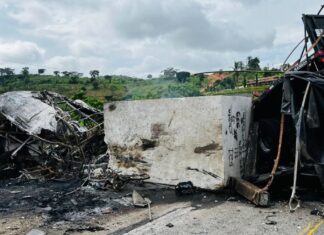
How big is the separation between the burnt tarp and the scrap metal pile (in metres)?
4.53

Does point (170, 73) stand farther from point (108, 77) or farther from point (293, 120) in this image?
point (108, 77)

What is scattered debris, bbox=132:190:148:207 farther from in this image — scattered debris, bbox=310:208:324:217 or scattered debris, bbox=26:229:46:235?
scattered debris, bbox=310:208:324:217

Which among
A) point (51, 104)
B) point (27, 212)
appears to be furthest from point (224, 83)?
point (27, 212)

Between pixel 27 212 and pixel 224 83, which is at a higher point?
pixel 224 83

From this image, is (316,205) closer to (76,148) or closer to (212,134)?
(212,134)

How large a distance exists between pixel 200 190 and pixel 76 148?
412 cm

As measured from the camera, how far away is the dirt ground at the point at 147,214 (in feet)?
18.5

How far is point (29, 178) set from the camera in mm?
9883

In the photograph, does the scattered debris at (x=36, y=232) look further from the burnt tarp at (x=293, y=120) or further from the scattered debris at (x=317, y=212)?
the burnt tarp at (x=293, y=120)

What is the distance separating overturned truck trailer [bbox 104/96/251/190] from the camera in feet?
24.9

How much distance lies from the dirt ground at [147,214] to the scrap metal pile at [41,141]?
1869mm

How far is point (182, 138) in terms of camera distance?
8078 mm

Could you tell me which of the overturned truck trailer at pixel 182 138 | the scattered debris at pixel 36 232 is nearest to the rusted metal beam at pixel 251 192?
the overturned truck trailer at pixel 182 138

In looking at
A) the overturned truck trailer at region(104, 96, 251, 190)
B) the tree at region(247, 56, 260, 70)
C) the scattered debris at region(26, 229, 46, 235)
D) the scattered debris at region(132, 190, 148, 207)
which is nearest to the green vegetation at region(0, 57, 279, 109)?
the tree at region(247, 56, 260, 70)
